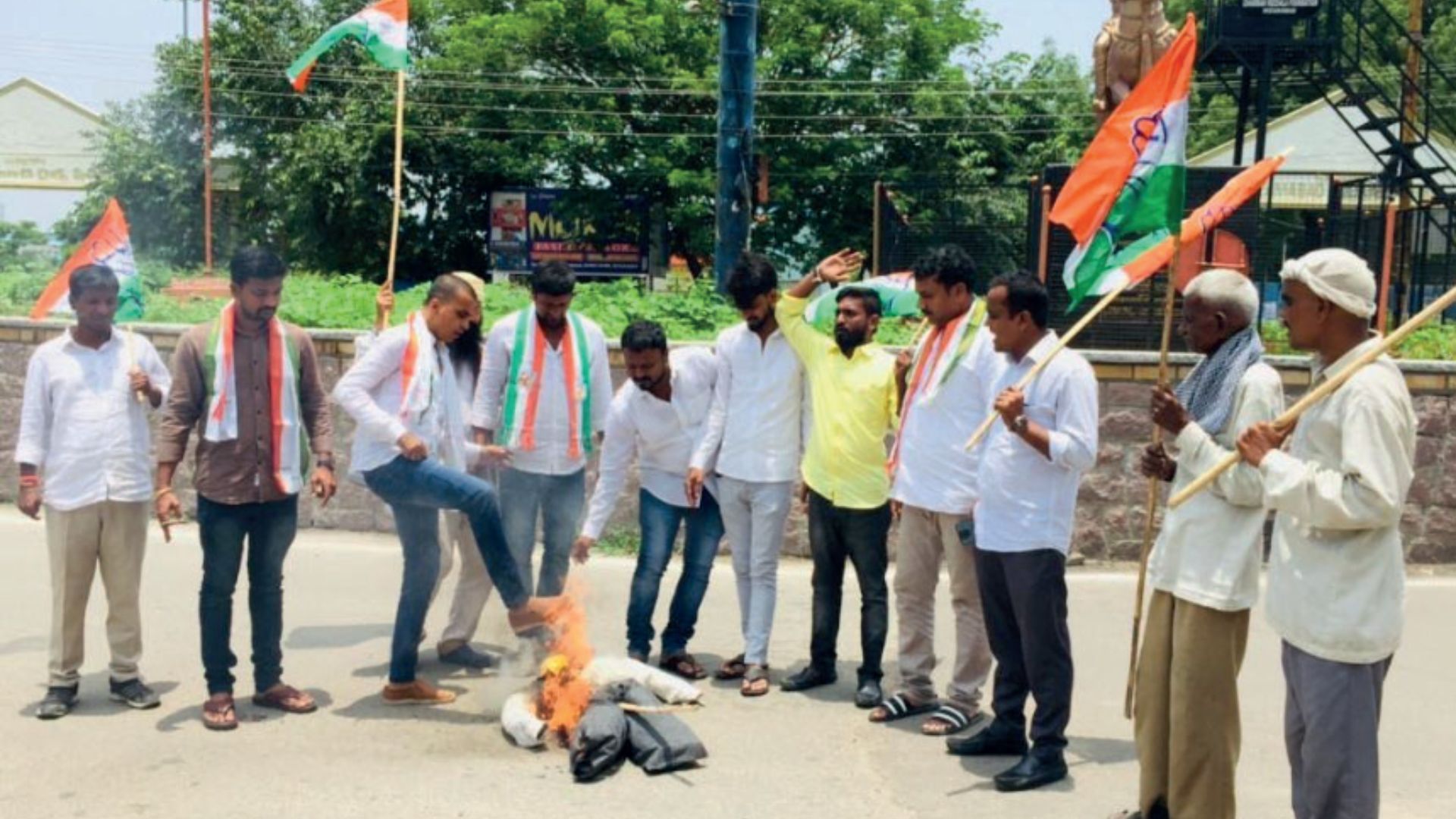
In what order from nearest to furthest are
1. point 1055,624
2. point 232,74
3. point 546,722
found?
point 1055,624
point 546,722
point 232,74

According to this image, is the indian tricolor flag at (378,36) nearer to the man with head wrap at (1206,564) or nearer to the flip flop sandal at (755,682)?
the flip flop sandal at (755,682)

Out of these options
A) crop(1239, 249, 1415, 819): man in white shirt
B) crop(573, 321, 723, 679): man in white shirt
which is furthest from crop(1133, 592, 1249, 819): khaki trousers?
crop(573, 321, 723, 679): man in white shirt

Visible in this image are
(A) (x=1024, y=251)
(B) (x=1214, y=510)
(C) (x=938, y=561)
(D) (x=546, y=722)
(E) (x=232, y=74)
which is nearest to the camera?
(B) (x=1214, y=510)

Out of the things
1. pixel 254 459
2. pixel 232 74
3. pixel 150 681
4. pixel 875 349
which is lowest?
pixel 150 681

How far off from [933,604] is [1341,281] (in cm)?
261

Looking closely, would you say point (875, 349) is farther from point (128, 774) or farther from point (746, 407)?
point (128, 774)

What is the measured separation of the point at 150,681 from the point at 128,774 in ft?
4.00

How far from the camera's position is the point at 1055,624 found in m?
5.17

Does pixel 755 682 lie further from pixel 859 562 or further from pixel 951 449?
pixel 951 449

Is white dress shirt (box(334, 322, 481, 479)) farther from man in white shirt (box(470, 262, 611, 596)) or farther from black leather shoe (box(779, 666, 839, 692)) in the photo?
black leather shoe (box(779, 666, 839, 692))

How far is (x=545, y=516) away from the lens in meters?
6.70

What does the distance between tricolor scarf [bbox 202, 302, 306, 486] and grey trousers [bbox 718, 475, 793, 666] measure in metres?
1.84

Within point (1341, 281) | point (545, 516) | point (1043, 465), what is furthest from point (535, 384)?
point (1341, 281)

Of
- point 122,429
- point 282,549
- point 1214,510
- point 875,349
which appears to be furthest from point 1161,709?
point 122,429
